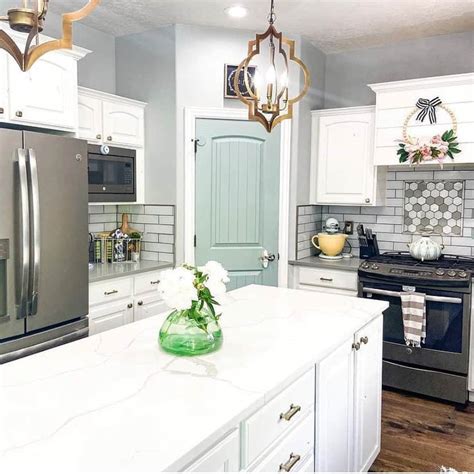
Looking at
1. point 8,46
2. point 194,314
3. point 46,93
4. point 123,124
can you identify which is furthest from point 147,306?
point 8,46

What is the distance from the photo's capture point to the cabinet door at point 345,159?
13.0 feet

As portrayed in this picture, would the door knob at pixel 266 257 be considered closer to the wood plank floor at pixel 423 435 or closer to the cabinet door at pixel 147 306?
the cabinet door at pixel 147 306

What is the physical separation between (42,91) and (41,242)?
943mm

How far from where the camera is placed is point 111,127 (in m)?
3.63

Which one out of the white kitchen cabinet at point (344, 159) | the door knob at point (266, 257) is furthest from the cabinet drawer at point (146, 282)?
the white kitchen cabinet at point (344, 159)

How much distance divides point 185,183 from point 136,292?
3.05 ft

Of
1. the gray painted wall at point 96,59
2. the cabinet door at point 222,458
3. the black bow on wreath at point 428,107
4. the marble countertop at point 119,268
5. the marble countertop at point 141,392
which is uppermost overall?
the gray painted wall at point 96,59

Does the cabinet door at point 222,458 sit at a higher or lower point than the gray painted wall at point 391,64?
lower

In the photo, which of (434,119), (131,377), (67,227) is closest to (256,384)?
(131,377)

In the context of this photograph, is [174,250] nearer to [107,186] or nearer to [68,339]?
[107,186]

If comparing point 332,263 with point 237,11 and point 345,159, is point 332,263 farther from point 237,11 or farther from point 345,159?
point 237,11

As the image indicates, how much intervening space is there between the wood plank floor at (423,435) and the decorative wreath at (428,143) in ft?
5.63

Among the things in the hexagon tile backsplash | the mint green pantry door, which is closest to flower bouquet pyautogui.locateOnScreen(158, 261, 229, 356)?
the mint green pantry door

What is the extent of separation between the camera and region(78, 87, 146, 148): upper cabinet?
3.43 m
